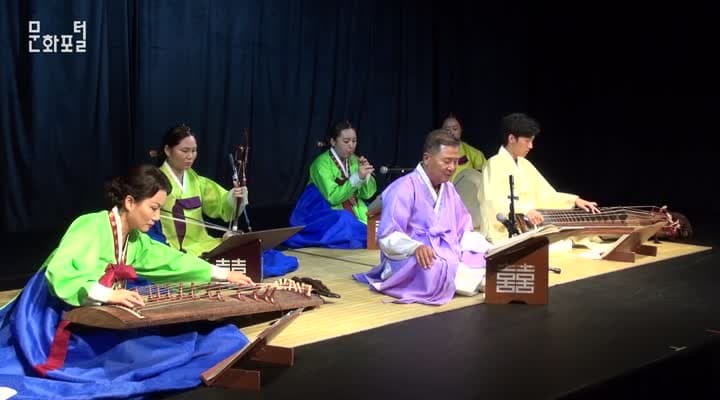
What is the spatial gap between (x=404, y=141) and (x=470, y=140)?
0.86 m

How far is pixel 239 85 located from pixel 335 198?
174 centimetres

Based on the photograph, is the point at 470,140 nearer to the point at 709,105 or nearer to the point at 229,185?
the point at 709,105

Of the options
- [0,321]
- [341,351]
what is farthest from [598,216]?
[0,321]

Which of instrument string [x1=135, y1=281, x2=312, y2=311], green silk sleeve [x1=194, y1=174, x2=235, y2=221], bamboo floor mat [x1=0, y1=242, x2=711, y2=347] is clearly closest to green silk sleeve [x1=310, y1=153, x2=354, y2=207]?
bamboo floor mat [x1=0, y1=242, x2=711, y2=347]

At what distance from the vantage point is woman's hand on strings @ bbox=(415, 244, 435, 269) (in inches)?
183

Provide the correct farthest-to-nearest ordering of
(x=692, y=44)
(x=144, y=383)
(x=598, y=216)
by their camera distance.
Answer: (x=692, y=44)
(x=598, y=216)
(x=144, y=383)

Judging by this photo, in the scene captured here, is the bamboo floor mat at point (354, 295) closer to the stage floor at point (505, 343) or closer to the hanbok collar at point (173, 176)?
the stage floor at point (505, 343)

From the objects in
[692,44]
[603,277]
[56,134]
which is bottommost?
[603,277]

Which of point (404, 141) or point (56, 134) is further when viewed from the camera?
point (404, 141)

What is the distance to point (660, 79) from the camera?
9664 mm

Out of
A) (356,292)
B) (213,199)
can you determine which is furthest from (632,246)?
(213,199)

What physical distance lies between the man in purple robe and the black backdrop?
115 inches

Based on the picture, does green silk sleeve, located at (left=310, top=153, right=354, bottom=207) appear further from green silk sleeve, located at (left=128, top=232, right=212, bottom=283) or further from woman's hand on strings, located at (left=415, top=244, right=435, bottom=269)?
green silk sleeve, located at (left=128, top=232, right=212, bottom=283)

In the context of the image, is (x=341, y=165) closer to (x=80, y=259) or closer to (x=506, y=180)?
(x=506, y=180)
